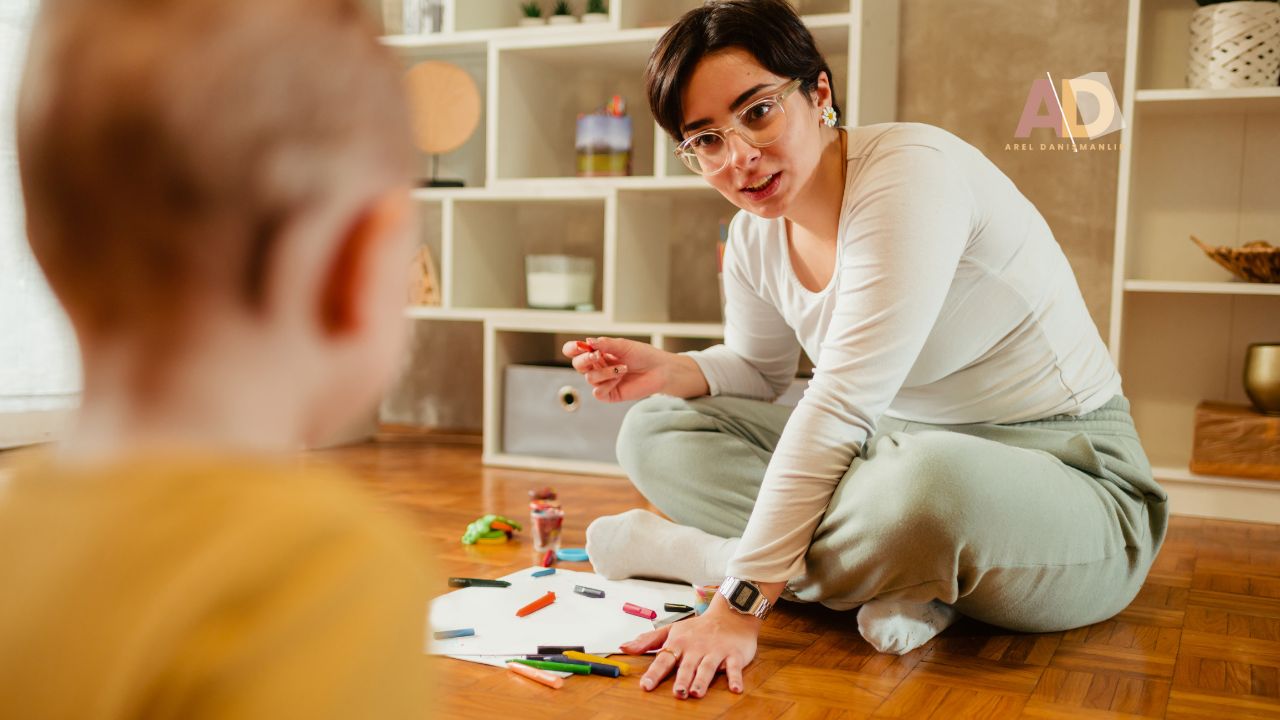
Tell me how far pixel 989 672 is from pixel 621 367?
1.97 ft

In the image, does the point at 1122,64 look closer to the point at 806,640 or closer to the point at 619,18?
the point at 619,18

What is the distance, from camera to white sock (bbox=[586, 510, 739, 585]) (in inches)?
54.7

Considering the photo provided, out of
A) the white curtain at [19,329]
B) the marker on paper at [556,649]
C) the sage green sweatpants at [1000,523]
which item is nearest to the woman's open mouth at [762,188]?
the sage green sweatpants at [1000,523]

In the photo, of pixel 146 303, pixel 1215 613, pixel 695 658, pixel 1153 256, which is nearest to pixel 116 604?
pixel 146 303

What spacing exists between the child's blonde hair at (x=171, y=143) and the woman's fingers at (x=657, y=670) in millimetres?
707

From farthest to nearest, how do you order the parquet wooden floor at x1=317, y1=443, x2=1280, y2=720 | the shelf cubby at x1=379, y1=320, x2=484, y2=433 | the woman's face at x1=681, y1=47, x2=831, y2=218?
the shelf cubby at x1=379, y1=320, x2=484, y2=433 → the woman's face at x1=681, y1=47, x2=831, y2=218 → the parquet wooden floor at x1=317, y1=443, x2=1280, y2=720

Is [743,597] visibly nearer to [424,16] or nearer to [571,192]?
[571,192]

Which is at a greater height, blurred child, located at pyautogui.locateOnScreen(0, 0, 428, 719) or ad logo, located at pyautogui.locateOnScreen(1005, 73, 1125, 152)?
ad logo, located at pyautogui.locateOnScreen(1005, 73, 1125, 152)

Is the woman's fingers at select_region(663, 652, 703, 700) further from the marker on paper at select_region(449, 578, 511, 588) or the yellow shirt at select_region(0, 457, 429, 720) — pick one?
the yellow shirt at select_region(0, 457, 429, 720)

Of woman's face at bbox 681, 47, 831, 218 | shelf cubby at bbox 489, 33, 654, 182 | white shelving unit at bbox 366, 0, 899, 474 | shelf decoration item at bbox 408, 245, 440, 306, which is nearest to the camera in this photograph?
woman's face at bbox 681, 47, 831, 218

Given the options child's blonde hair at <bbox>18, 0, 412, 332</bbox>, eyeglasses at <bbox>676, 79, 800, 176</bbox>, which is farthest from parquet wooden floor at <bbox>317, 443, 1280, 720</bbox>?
child's blonde hair at <bbox>18, 0, 412, 332</bbox>

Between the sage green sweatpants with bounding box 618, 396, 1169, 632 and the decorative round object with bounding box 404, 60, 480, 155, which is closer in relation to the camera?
the sage green sweatpants with bounding box 618, 396, 1169, 632

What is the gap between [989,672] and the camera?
113cm

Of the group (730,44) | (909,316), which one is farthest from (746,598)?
(730,44)
